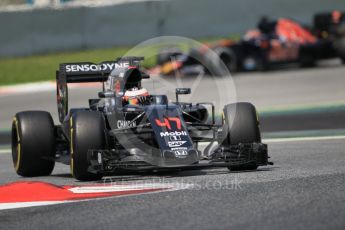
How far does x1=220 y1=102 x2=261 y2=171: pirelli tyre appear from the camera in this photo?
10422 millimetres

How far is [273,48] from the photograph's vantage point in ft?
81.7

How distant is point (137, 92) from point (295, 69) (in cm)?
1511

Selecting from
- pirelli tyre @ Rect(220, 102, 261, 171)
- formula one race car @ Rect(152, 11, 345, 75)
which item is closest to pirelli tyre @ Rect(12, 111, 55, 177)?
pirelli tyre @ Rect(220, 102, 261, 171)

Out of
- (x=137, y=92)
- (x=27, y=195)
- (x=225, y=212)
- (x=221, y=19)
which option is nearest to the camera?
(x=225, y=212)

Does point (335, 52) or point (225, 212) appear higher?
point (335, 52)

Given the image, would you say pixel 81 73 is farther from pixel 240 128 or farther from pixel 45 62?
pixel 45 62

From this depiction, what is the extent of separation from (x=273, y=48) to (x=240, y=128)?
48.3ft

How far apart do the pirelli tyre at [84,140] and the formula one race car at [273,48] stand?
14.4 m

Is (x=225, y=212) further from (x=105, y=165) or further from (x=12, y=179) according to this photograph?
(x=12, y=179)

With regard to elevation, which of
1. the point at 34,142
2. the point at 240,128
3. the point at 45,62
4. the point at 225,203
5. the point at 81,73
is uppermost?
the point at 45,62

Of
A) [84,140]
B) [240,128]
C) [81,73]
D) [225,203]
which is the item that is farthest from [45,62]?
[225,203]

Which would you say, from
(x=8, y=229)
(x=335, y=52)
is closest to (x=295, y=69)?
(x=335, y=52)

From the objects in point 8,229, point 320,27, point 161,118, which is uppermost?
point 320,27

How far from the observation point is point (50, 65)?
90.8 feet
